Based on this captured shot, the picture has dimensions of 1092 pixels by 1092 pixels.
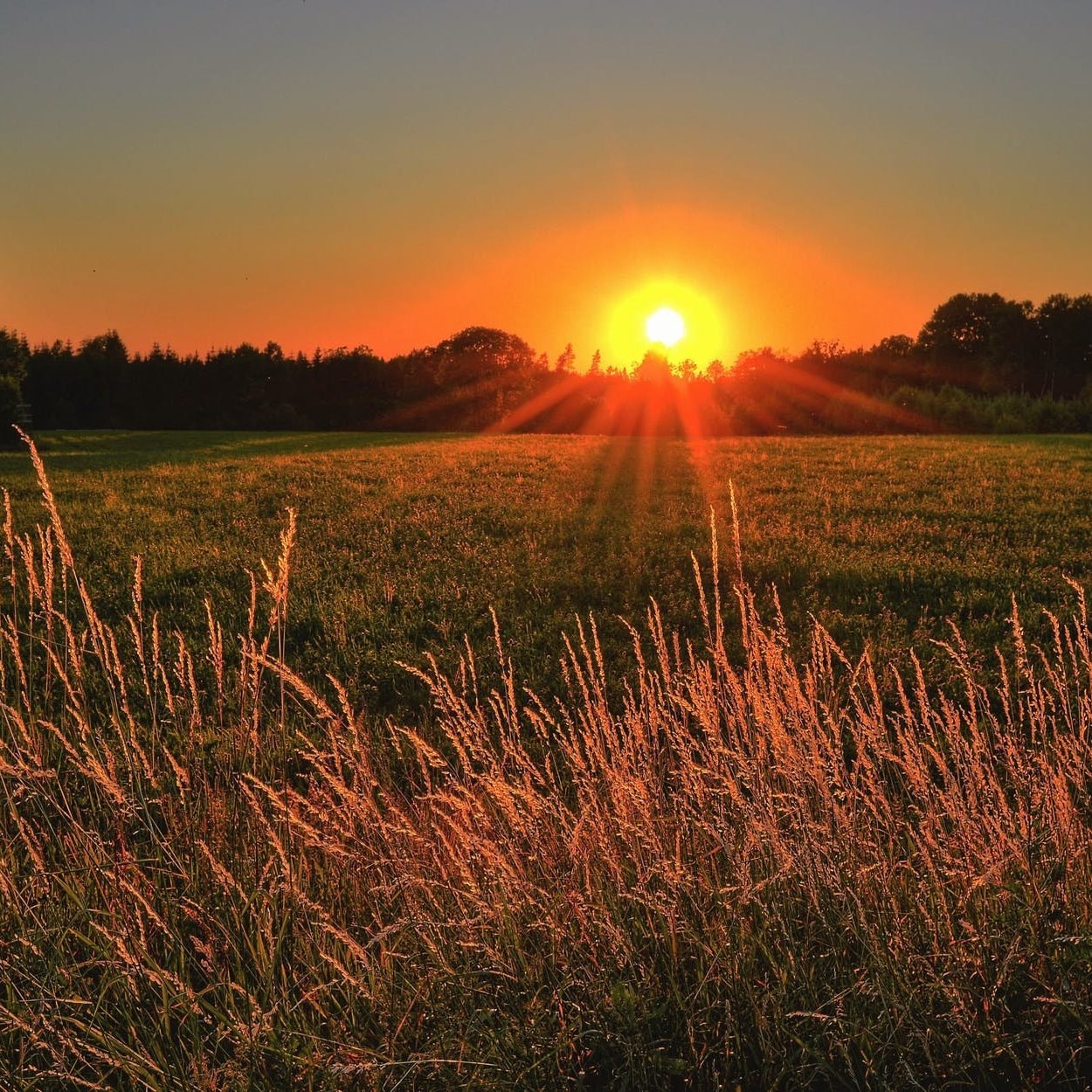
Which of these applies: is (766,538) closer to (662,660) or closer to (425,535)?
(425,535)

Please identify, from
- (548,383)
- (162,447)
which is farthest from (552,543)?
(548,383)

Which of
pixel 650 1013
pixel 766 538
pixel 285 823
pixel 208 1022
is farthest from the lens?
pixel 766 538

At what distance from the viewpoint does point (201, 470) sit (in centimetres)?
1866

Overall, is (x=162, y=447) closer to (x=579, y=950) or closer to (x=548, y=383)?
(x=579, y=950)

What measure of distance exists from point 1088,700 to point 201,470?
59.8ft

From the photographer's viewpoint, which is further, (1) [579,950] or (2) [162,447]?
(2) [162,447]

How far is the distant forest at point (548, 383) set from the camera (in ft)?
155

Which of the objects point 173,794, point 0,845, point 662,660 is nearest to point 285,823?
point 173,794

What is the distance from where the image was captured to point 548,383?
64.0 m

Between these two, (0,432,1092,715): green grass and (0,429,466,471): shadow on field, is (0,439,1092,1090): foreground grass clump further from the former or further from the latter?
(0,429,466,471): shadow on field

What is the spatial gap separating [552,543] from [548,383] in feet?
182

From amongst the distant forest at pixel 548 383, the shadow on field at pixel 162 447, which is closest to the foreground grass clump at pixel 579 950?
the shadow on field at pixel 162 447

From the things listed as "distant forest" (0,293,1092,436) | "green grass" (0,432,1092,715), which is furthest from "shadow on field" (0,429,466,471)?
"distant forest" (0,293,1092,436)

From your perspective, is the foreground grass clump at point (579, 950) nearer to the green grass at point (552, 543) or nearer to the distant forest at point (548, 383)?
the green grass at point (552, 543)
